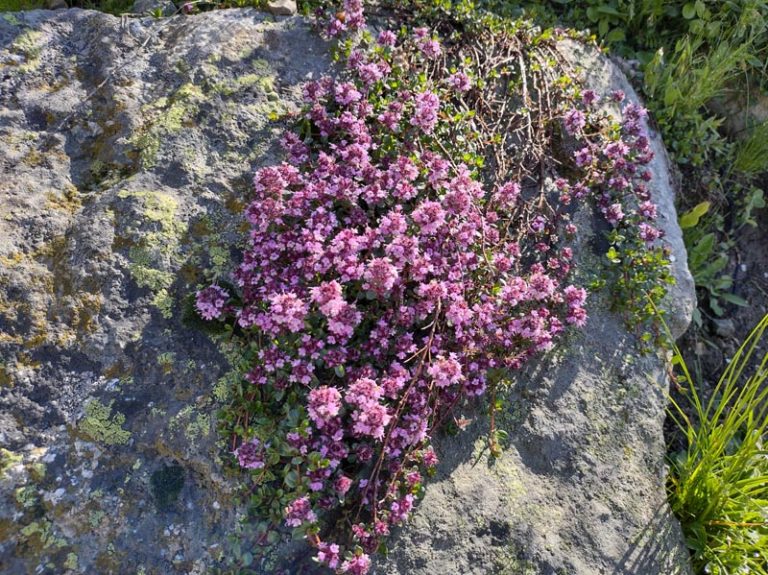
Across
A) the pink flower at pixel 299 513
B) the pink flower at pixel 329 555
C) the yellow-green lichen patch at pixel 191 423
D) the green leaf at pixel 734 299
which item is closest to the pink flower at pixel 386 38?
the yellow-green lichen patch at pixel 191 423

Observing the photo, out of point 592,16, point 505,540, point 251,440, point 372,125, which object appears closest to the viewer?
point 251,440

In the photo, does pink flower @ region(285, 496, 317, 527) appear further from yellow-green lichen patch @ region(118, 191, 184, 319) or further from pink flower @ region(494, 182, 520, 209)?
pink flower @ region(494, 182, 520, 209)

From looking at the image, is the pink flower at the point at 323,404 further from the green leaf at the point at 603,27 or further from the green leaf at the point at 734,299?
the green leaf at the point at 603,27

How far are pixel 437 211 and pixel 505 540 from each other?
5.41 ft

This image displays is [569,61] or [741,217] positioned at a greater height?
[569,61]

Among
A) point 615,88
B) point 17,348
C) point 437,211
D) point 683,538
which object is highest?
point 615,88

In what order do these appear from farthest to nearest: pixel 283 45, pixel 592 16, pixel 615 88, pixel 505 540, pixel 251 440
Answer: pixel 592 16 < pixel 615 88 < pixel 283 45 < pixel 505 540 < pixel 251 440

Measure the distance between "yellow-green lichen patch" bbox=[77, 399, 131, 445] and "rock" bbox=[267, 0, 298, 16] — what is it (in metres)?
2.68

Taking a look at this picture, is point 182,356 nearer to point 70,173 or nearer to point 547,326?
point 70,173

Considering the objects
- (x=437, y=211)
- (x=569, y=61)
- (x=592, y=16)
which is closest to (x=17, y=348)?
(x=437, y=211)

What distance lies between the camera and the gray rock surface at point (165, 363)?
9.23 feet

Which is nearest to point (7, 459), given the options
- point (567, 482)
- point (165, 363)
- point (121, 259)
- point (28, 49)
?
Result: point (165, 363)

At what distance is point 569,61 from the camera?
14.8 feet

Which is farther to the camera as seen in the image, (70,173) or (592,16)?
(592,16)
